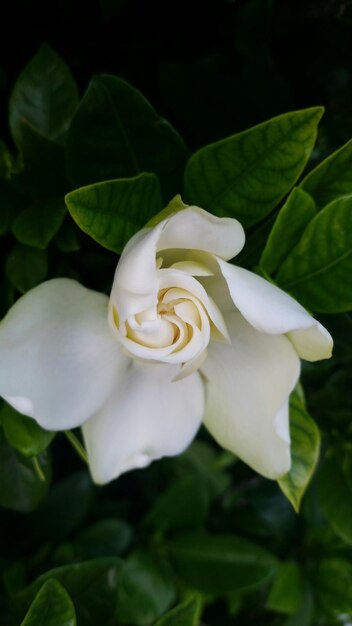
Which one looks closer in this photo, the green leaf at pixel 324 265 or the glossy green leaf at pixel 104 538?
the green leaf at pixel 324 265

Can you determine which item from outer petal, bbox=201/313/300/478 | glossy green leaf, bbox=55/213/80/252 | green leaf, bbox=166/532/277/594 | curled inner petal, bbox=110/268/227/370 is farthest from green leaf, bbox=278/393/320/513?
green leaf, bbox=166/532/277/594

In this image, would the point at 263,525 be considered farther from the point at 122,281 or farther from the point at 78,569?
the point at 122,281

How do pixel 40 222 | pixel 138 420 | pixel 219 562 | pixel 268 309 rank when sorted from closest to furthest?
pixel 268 309, pixel 138 420, pixel 40 222, pixel 219 562

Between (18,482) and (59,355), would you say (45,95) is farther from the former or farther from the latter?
(18,482)

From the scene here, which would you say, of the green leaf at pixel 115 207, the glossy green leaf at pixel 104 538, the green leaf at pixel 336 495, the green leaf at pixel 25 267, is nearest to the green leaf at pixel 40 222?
the green leaf at pixel 25 267

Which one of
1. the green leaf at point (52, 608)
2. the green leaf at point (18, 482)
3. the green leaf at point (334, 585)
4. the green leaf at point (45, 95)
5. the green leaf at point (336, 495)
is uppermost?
the green leaf at point (45, 95)

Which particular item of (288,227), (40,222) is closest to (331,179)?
(288,227)

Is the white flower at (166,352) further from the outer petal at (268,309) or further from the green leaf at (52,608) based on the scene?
the green leaf at (52,608)
